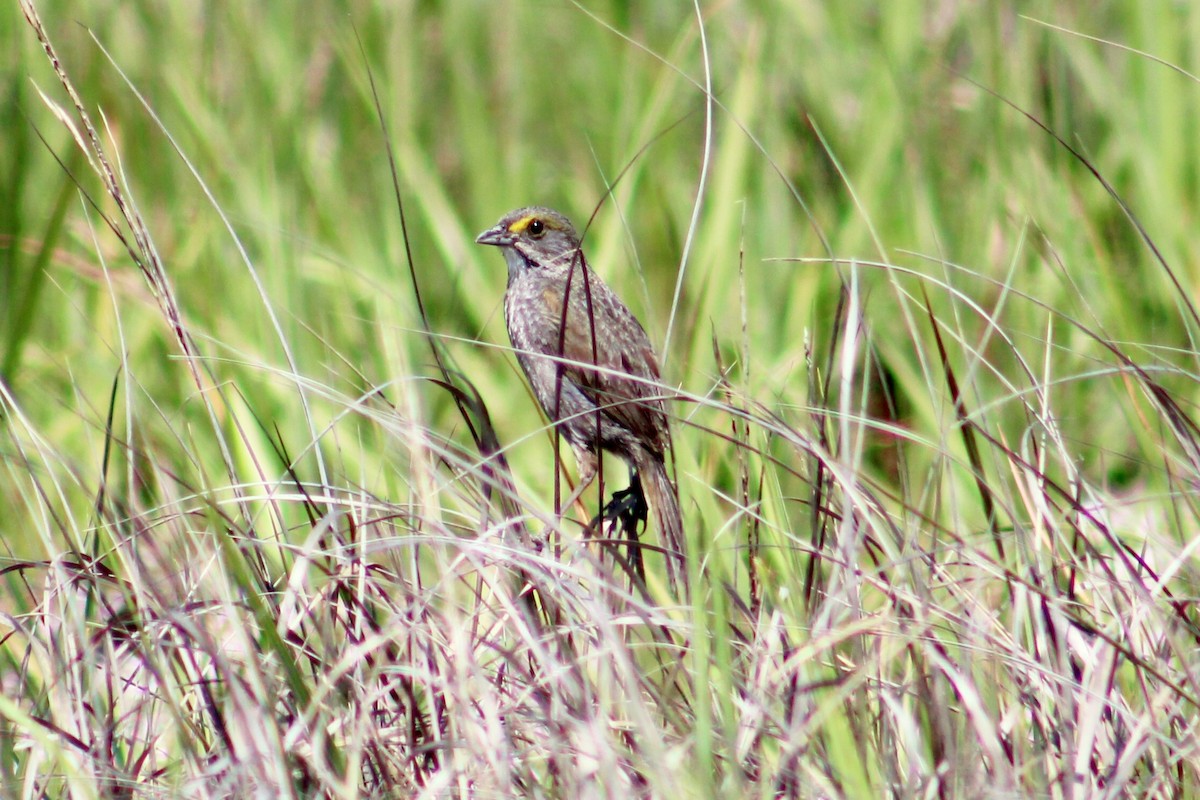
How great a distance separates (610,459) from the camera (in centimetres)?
466

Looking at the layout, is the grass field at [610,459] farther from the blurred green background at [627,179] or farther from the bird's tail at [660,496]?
the bird's tail at [660,496]

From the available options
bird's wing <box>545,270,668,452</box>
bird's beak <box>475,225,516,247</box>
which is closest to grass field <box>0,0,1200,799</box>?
bird's wing <box>545,270,668,452</box>

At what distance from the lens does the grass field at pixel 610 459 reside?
1821mm

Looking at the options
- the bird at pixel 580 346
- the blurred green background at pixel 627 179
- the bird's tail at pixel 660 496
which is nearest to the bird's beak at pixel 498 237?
the bird at pixel 580 346

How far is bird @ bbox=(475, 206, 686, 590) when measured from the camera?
345 cm

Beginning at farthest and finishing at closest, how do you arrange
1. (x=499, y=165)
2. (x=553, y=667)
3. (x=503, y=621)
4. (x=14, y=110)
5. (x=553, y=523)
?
1. (x=499, y=165)
2. (x=14, y=110)
3. (x=503, y=621)
4. (x=553, y=523)
5. (x=553, y=667)

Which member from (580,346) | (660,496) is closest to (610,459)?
(580,346)

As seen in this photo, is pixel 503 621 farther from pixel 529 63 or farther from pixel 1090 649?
pixel 529 63

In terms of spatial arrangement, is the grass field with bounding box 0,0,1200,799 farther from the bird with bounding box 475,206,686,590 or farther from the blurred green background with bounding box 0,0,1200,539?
the bird with bounding box 475,206,686,590

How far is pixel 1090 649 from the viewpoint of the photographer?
2.00 metres

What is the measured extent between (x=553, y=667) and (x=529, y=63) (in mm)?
4243

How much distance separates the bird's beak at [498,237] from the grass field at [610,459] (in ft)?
1.16

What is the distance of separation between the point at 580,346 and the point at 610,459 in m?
0.81

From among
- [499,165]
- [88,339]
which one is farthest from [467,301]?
[88,339]
